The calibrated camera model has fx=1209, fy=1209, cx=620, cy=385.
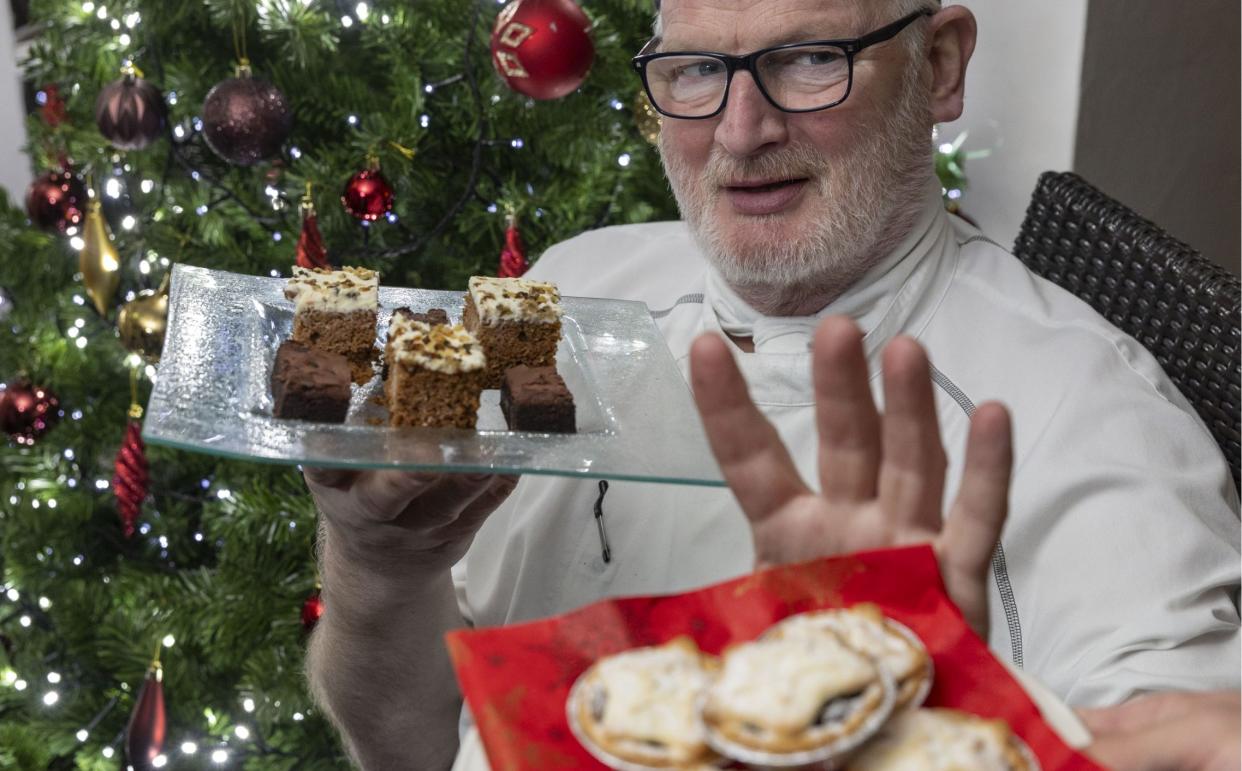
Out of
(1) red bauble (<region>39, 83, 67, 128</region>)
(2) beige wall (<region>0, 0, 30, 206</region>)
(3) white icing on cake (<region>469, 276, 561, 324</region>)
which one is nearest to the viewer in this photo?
(3) white icing on cake (<region>469, 276, 561, 324</region>)

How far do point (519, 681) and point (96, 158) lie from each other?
2.10 meters

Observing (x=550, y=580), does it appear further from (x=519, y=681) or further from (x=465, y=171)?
(x=465, y=171)

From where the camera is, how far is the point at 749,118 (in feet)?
4.70

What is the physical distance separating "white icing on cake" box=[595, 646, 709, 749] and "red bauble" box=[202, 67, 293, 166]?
1584 mm

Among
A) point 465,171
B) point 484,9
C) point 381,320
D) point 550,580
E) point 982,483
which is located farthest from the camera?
point 465,171

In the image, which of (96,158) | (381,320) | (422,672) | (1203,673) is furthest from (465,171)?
(1203,673)

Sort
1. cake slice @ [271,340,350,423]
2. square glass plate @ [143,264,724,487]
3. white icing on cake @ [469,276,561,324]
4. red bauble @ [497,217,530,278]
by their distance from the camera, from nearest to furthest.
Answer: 1. square glass plate @ [143,264,724,487]
2. cake slice @ [271,340,350,423]
3. white icing on cake @ [469,276,561,324]
4. red bauble @ [497,217,530,278]

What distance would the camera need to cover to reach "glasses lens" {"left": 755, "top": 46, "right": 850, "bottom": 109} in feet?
4.71

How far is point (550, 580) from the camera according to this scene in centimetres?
151

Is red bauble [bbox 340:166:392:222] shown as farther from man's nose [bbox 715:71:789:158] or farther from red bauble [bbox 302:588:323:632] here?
man's nose [bbox 715:71:789:158]

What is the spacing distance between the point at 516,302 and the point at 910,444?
0.69 meters

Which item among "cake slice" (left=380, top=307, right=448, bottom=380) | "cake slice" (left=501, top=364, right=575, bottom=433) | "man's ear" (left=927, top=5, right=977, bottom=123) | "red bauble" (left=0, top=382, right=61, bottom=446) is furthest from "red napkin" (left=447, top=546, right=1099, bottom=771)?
"red bauble" (left=0, top=382, right=61, bottom=446)

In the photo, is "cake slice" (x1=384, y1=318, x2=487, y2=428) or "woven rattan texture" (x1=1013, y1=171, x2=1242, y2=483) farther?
"woven rattan texture" (x1=1013, y1=171, x2=1242, y2=483)

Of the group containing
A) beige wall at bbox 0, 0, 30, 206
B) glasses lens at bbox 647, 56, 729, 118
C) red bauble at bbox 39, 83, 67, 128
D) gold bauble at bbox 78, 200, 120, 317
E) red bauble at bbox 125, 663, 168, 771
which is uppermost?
glasses lens at bbox 647, 56, 729, 118
